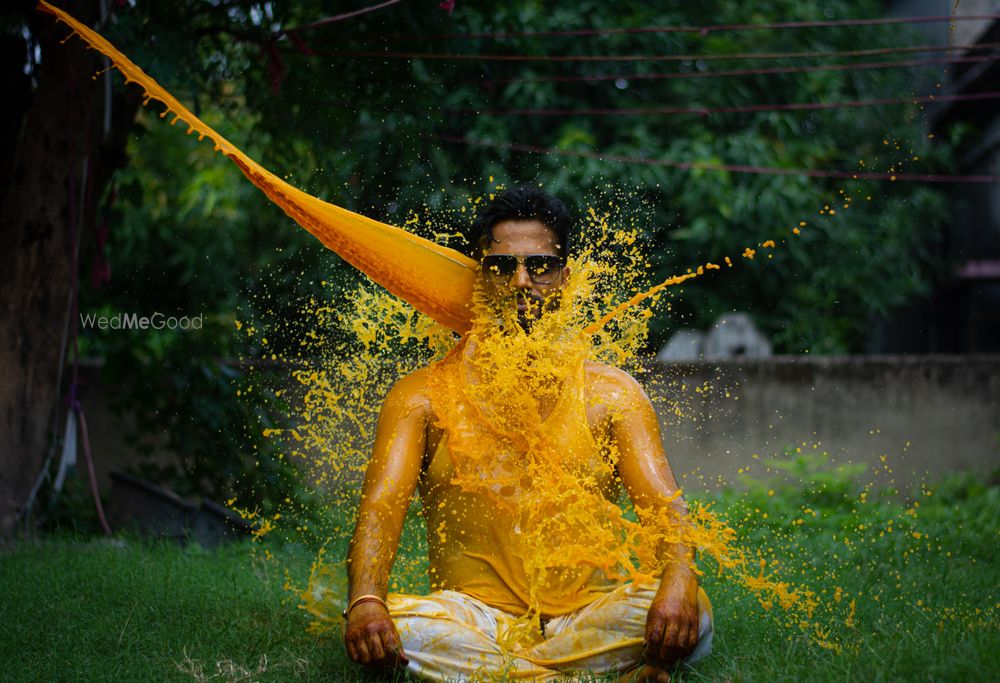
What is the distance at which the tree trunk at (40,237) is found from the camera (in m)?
5.57

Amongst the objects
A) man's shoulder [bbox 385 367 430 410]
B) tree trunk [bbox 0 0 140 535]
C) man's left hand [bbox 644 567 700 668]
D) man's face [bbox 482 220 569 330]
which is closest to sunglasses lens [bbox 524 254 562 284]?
man's face [bbox 482 220 569 330]

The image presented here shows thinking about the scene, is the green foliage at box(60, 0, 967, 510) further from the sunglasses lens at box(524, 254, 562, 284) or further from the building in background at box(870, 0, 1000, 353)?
the sunglasses lens at box(524, 254, 562, 284)

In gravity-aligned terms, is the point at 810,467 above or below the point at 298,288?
below

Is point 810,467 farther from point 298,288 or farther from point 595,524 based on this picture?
point 595,524

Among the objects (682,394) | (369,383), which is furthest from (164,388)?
(682,394)

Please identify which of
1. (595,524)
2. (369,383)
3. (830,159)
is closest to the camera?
(595,524)

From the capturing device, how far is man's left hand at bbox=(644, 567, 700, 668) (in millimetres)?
3061

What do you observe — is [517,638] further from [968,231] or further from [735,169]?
[968,231]

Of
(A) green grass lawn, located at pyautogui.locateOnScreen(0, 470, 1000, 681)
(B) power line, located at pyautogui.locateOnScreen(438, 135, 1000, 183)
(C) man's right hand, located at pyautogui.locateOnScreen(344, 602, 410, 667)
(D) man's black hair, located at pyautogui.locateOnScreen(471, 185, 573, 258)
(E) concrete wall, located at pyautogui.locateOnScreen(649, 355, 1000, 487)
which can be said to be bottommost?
(A) green grass lawn, located at pyautogui.locateOnScreen(0, 470, 1000, 681)

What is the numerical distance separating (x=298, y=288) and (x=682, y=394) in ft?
10.3

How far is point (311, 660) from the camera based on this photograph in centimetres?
357

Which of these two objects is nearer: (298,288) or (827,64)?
(298,288)

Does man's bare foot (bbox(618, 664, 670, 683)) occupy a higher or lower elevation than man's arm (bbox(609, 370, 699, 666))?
lower

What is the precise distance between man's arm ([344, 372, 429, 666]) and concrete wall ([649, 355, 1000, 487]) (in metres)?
4.55
